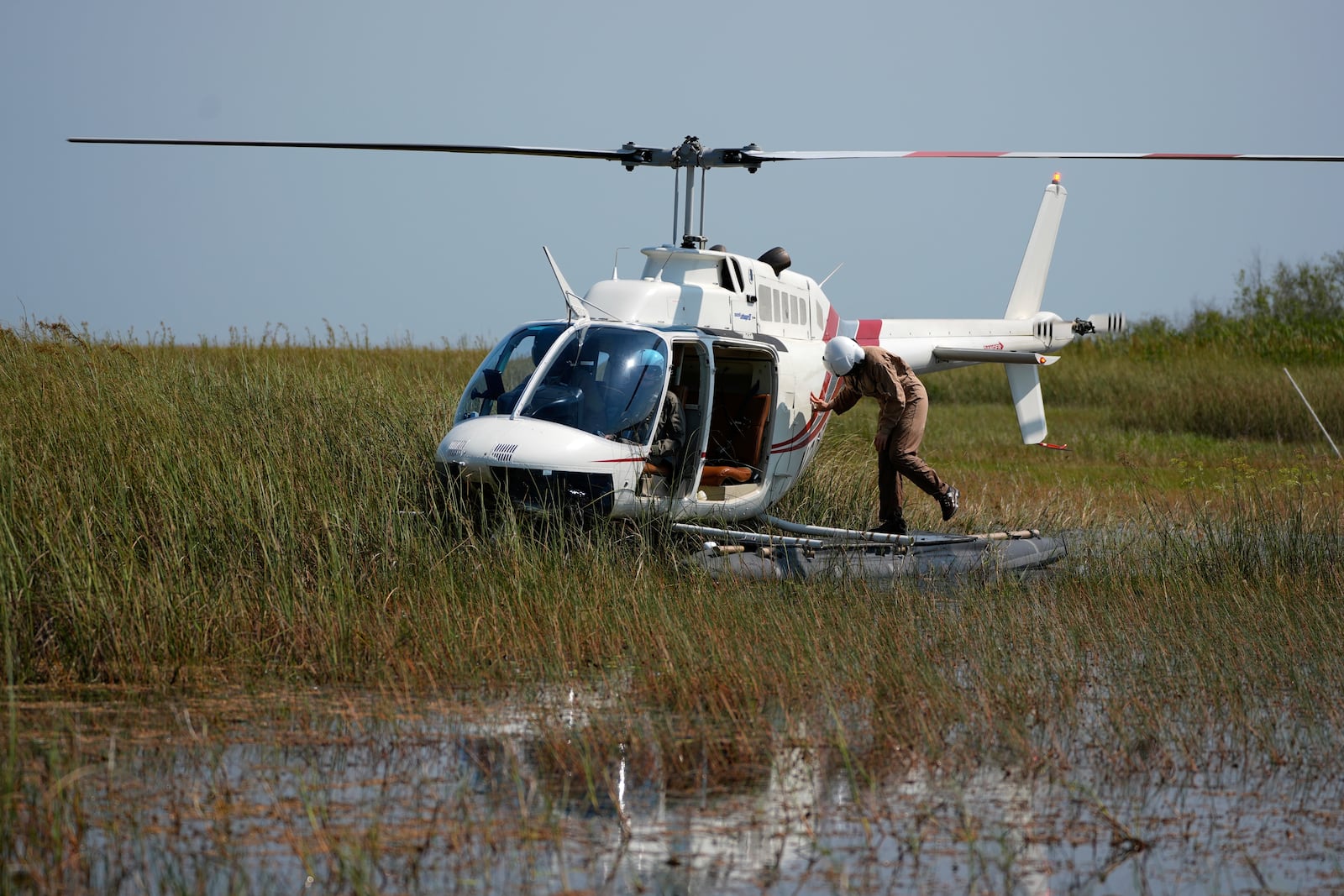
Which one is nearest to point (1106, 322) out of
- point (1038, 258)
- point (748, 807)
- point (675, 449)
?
point (1038, 258)

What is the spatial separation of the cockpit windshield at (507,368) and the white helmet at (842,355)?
8.09 ft

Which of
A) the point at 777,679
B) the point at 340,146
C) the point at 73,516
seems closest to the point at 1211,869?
the point at 777,679

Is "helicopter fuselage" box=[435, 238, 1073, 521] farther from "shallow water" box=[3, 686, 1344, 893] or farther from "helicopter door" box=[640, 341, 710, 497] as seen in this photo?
"shallow water" box=[3, 686, 1344, 893]

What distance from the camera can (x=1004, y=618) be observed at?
830cm

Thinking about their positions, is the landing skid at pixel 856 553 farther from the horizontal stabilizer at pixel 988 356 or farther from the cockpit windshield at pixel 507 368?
the horizontal stabilizer at pixel 988 356

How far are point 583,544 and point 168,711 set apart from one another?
3.42 m

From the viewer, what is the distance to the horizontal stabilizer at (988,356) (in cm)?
1242

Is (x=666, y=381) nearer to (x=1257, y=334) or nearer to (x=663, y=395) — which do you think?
(x=663, y=395)

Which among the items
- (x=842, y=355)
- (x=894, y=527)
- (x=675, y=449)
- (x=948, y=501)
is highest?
(x=842, y=355)

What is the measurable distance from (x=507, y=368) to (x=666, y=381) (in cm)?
116

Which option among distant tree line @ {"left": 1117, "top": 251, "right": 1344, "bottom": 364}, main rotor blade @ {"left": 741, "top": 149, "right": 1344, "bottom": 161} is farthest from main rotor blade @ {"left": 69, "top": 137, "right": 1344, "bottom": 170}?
distant tree line @ {"left": 1117, "top": 251, "right": 1344, "bottom": 364}

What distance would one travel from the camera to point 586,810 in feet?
16.2

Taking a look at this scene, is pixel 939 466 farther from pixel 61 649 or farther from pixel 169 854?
pixel 169 854

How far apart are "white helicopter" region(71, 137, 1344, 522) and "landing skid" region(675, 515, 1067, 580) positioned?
0.42 metres
